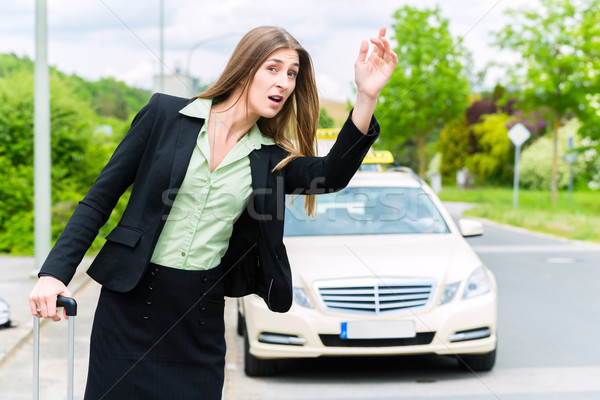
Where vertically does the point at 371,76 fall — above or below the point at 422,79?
below

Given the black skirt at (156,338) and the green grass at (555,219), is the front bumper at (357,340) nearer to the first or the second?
the black skirt at (156,338)

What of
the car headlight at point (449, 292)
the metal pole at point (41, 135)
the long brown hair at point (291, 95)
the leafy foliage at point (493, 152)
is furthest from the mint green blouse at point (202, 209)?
the leafy foliage at point (493, 152)

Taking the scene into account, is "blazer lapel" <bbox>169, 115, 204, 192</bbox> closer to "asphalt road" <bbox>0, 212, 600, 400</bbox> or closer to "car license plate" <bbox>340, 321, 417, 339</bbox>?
"asphalt road" <bbox>0, 212, 600, 400</bbox>

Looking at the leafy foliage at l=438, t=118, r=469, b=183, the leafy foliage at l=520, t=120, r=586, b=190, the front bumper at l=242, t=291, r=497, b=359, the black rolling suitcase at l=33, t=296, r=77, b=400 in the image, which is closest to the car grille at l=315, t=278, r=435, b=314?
the front bumper at l=242, t=291, r=497, b=359

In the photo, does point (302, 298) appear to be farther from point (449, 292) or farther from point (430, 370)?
point (430, 370)

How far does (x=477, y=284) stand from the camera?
560 centimetres

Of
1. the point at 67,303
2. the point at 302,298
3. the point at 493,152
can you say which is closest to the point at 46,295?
the point at 67,303

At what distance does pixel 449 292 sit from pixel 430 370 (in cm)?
73

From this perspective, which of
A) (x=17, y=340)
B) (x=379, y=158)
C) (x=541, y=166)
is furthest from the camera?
(x=541, y=166)

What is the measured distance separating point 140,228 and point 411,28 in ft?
117

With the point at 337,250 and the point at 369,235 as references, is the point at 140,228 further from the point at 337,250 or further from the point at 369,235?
the point at 369,235

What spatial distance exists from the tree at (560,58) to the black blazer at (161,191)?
2183 centimetres

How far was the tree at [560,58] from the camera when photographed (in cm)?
2277

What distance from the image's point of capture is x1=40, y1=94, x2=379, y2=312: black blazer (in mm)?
2164
